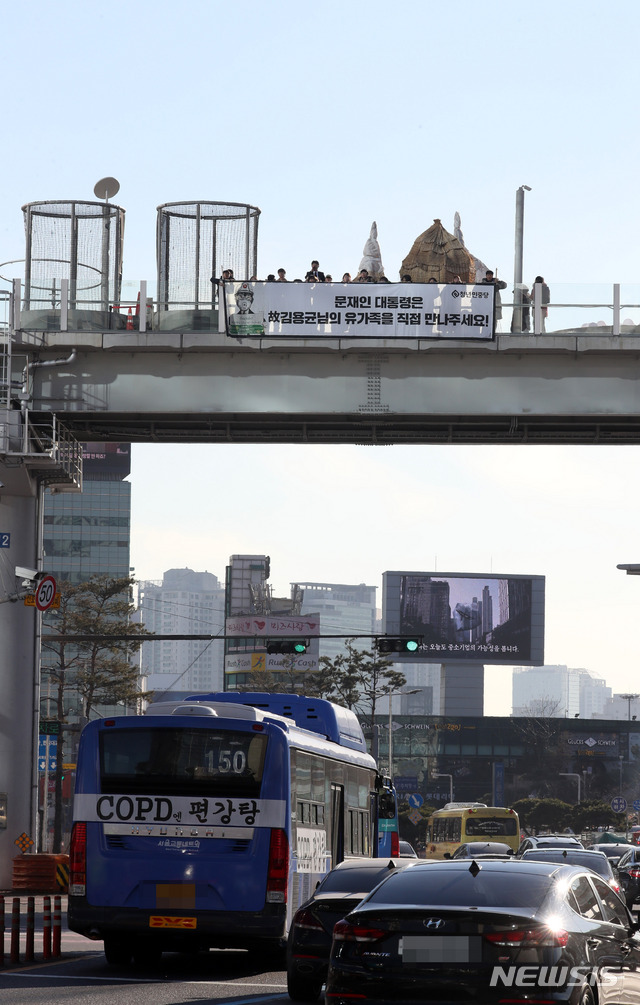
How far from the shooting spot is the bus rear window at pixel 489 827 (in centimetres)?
5469

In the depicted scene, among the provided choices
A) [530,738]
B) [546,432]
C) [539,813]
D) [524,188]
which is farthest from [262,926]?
[530,738]

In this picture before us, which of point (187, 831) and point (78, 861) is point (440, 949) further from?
point (78, 861)

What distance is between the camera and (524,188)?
36594 mm

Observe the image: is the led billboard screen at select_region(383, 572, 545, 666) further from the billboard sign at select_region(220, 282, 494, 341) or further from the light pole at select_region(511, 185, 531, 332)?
the billboard sign at select_region(220, 282, 494, 341)

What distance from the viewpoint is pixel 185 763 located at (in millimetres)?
16047

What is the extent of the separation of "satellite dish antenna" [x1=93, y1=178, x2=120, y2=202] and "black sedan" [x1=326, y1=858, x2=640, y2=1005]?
2519 centimetres

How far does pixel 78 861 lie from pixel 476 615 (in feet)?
360

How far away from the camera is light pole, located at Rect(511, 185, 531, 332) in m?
30.6

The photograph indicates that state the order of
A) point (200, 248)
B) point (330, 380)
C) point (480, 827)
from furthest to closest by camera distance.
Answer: point (480, 827)
point (200, 248)
point (330, 380)

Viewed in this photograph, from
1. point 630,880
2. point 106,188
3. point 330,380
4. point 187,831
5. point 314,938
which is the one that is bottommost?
point 630,880

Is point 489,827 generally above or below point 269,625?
below

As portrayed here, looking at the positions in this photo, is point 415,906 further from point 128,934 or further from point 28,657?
point 28,657

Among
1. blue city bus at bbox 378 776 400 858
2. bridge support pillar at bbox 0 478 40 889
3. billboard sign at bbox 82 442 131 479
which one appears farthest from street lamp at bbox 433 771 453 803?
blue city bus at bbox 378 776 400 858

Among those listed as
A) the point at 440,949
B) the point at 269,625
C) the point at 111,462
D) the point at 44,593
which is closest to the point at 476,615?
the point at 269,625
